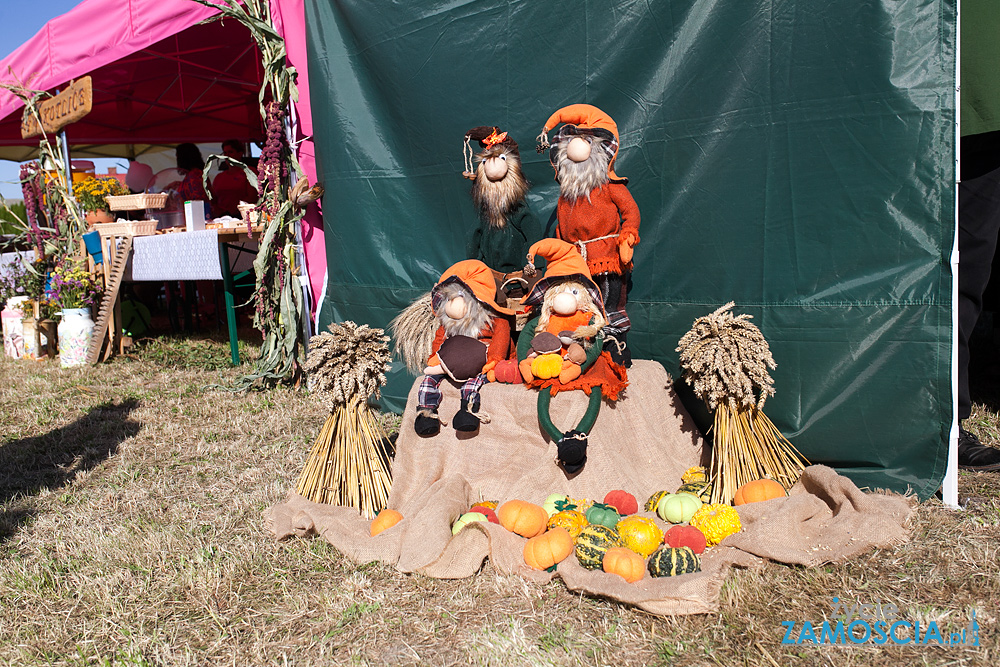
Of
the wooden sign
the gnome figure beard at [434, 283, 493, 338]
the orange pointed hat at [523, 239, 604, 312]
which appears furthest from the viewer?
the wooden sign

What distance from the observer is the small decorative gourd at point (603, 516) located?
247 centimetres

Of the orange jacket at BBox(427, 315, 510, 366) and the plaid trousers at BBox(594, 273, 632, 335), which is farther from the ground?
the plaid trousers at BBox(594, 273, 632, 335)

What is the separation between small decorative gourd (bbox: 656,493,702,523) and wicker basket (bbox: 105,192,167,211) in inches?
205

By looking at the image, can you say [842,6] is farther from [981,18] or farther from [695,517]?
[695,517]

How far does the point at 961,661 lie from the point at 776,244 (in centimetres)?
161

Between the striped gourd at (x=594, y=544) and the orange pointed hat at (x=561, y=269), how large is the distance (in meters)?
0.93

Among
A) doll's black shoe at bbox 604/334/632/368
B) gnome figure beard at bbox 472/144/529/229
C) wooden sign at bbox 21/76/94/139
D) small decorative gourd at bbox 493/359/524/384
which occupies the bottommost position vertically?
small decorative gourd at bbox 493/359/524/384

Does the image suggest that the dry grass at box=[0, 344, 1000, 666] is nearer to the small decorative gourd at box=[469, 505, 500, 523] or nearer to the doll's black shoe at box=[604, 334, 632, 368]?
the small decorative gourd at box=[469, 505, 500, 523]

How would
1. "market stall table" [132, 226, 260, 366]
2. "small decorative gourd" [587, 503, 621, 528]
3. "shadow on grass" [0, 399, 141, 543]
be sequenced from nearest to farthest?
1. "small decorative gourd" [587, 503, 621, 528]
2. "shadow on grass" [0, 399, 141, 543]
3. "market stall table" [132, 226, 260, 366]

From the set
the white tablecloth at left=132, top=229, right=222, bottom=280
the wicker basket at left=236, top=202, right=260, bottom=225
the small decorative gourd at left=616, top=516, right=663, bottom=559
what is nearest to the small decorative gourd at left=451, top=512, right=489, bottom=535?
the small decorative gourd at left=616, top=516, right=663, bottom=559

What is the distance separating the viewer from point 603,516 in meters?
2.49

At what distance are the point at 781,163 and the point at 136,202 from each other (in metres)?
5.24

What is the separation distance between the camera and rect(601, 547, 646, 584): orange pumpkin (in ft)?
7.01

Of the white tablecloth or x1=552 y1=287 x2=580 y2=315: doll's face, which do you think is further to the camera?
the white tablecloth
